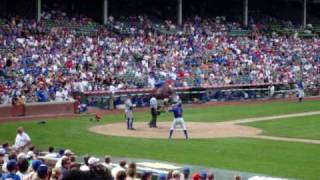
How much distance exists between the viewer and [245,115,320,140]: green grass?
82.4 feet

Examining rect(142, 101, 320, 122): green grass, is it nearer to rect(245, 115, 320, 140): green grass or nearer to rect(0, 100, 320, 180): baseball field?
rect(0, 100, 320, 180): baseball field

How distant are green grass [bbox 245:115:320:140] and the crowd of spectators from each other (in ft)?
32.3

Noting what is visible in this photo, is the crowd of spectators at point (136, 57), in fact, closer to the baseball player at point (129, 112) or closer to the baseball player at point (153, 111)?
the baseball player at point (129, 112)

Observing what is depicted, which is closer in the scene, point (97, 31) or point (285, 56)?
point (97, 31)

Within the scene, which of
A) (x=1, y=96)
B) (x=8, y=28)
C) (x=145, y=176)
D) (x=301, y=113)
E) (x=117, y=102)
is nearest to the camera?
(x=145, y=176)

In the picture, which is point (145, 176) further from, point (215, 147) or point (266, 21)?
point (266, 21)

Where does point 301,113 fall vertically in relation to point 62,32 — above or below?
below

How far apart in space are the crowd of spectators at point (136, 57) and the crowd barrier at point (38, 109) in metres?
0.42

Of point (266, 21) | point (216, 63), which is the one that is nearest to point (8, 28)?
point (216, 63)

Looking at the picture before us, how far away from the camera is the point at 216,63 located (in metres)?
43.4

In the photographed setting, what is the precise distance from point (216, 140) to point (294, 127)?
5243mm

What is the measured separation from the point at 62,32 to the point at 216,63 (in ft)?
34.3

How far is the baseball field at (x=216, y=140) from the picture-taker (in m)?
18.6

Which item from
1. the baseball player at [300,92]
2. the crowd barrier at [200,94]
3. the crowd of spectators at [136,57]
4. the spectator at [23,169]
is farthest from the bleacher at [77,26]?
the spectator at [23,169]
